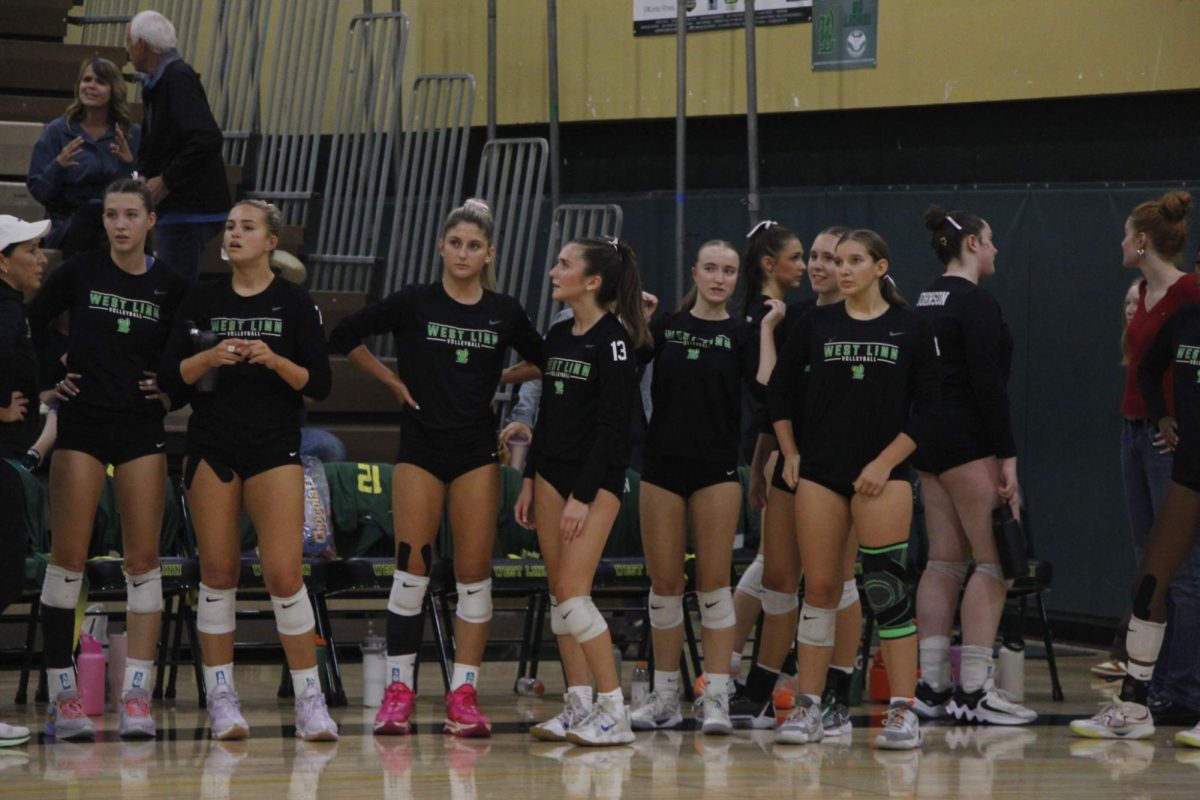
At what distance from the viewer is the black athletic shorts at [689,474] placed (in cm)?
647

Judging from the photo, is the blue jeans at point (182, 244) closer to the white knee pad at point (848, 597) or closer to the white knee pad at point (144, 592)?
the white knee pad at point (144, 592)

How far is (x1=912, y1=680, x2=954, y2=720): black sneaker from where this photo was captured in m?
6.95

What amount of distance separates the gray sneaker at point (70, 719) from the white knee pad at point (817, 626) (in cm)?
238

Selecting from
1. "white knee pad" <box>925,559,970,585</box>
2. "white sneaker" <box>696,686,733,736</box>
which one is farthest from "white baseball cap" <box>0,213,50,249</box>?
"white knee pad" <box>925,559,970,585</box>

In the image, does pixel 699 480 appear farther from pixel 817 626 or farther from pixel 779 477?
pixel 817 626

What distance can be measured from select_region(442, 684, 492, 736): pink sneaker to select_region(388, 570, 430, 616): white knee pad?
0.32 meters

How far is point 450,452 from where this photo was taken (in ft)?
21.0

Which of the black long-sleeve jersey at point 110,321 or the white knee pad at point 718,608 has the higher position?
the black long-sleeve jersey at point 110,321

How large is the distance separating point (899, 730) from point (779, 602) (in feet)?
2.18

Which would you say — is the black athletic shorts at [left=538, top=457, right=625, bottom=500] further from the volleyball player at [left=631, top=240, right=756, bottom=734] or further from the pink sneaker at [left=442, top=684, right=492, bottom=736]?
the pink sneaker at [left=442, top=684, right=492, bottom=736]

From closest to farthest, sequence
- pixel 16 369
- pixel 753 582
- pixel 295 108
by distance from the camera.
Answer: pixel 16 369, pixel 753 582, pixel 295 108

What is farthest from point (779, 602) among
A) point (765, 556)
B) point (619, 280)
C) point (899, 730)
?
point (619, 280)

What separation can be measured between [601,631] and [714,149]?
5378mm

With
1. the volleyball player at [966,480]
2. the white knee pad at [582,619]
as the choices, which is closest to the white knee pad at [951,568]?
the volleyball player at [966,480]
